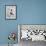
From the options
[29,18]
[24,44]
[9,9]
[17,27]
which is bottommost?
[24,44]

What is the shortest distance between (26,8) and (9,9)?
61 centimetres

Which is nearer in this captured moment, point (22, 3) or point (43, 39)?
point (43, 39)

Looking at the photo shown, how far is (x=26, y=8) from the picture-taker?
4828 mm

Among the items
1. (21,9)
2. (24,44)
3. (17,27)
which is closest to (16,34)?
(17,27)

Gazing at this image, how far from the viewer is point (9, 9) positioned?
4.79 meters

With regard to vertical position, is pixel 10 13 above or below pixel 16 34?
above

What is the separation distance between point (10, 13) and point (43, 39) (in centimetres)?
147

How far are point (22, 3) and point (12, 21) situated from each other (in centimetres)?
74

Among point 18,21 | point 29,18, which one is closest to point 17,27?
point 18,21

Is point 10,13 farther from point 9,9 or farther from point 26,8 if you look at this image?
point 26,8

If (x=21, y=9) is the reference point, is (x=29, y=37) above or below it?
below

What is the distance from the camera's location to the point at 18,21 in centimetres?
483

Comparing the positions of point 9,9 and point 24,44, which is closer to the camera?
point 24,44

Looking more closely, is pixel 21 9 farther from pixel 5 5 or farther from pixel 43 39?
pixel 43 39
